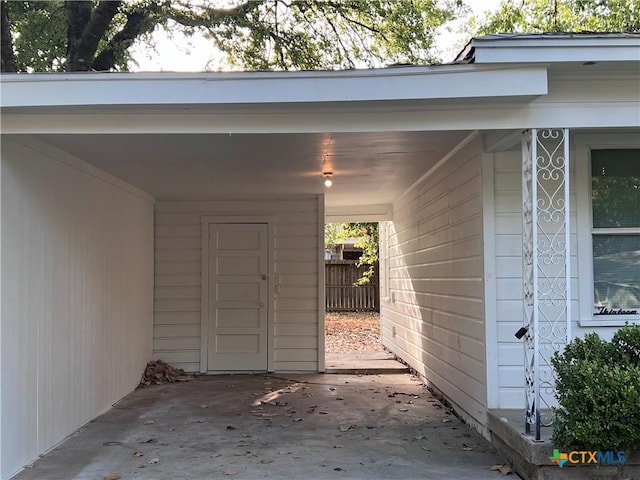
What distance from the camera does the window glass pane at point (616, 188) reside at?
14.0 feet

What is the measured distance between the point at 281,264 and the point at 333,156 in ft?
10.4

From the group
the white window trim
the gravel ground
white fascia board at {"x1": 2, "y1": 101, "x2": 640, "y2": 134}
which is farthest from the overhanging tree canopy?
the white window trim

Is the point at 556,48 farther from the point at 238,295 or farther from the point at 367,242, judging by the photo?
the point at 367,242

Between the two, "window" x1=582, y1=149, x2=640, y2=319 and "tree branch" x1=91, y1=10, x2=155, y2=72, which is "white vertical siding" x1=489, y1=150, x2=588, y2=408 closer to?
"window" x1=582, y1=149, x2=640, y2=319

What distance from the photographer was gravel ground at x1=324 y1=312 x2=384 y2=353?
33.7ft

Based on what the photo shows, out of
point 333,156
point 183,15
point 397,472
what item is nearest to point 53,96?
point 333,156

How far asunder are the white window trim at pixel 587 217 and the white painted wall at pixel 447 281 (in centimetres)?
76

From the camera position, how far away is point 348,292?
55.2 feet

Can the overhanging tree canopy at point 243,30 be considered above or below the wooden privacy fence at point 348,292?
above

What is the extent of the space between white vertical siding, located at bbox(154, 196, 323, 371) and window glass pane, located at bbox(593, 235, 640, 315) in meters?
4.10

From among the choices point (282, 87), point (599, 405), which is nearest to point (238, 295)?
point (282, 87)

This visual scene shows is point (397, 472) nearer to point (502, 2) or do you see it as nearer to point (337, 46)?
point (337, 46)

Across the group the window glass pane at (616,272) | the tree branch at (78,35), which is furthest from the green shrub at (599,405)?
the tree branch at (78,35)

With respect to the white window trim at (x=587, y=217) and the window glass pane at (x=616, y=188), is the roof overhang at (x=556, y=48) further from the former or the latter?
the window glass pane at (x=616, y=188)
